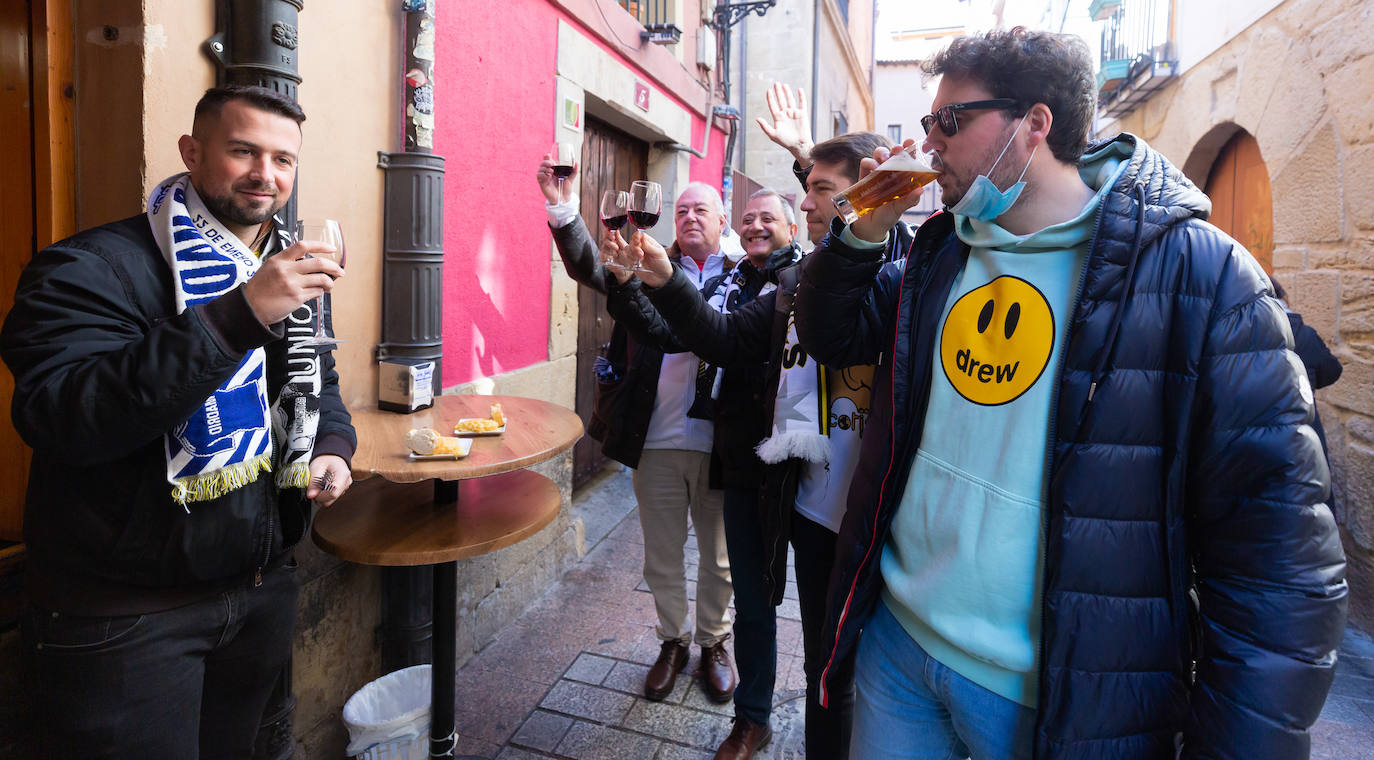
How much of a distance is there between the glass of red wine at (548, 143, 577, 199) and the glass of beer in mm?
1089

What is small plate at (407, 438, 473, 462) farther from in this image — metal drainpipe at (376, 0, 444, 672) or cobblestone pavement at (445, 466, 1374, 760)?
cobblestone pavement at (445, 466, 1374, 760)

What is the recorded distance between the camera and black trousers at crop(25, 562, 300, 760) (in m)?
1.46

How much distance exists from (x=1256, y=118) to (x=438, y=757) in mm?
6218

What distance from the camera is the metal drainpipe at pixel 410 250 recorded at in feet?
9.01

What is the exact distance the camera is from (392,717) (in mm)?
2508

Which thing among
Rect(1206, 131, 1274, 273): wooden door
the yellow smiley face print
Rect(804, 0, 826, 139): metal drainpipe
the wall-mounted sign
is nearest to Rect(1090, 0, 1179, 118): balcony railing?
Rect(1206, 131, 1274, 273): wooden door

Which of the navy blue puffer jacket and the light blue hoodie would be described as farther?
the light blue hoodie

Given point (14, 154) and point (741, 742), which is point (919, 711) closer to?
point (741, 742)

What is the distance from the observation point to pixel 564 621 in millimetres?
3672

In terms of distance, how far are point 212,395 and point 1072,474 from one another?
161 centimetres

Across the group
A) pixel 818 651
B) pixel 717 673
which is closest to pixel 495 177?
pixel 717 673

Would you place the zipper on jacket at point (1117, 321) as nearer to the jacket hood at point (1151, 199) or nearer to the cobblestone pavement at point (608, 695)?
the jacket hood at point (1151, 199)

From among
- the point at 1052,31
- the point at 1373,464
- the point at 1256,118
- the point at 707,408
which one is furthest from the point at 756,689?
the point at 1256,118

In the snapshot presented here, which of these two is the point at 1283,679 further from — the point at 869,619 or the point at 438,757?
the point at 438,757
